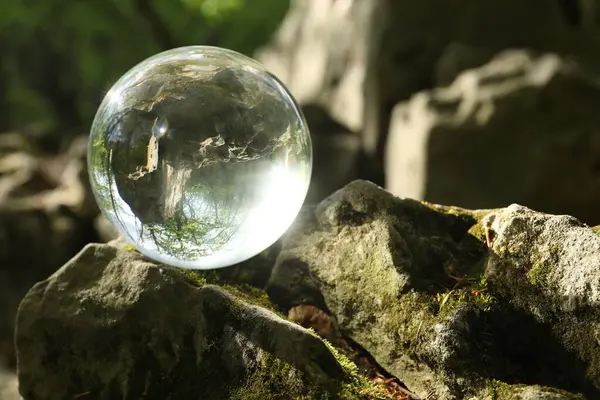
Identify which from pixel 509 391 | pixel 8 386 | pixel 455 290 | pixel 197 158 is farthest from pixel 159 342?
pixel 8 386

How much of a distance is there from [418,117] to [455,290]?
16.6 ft

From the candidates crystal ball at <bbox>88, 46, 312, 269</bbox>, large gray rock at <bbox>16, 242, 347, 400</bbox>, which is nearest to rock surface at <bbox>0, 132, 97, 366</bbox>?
large gray rock at <bbox>16, 242, 347, 400</bbox>

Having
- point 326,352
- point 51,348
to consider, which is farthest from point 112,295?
point 326,352

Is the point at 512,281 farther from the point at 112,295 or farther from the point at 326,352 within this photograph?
the point at 112,295

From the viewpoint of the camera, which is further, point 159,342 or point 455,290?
point 159,342

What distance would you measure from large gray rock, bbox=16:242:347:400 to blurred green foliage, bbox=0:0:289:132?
11592 mm

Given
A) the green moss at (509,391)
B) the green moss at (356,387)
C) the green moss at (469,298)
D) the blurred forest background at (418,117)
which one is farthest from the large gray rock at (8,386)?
the green moss at (509,391)

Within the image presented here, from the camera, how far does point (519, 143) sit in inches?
277

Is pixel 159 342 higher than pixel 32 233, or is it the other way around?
pixel 159 342

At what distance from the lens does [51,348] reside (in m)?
2.94

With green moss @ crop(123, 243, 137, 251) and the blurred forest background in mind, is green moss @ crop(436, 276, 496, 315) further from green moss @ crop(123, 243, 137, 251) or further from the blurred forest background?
the blurred forest background

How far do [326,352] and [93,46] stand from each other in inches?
599

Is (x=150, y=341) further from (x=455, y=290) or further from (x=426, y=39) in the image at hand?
(x=426, y=39)

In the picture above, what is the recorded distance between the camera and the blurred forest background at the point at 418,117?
6.98m
